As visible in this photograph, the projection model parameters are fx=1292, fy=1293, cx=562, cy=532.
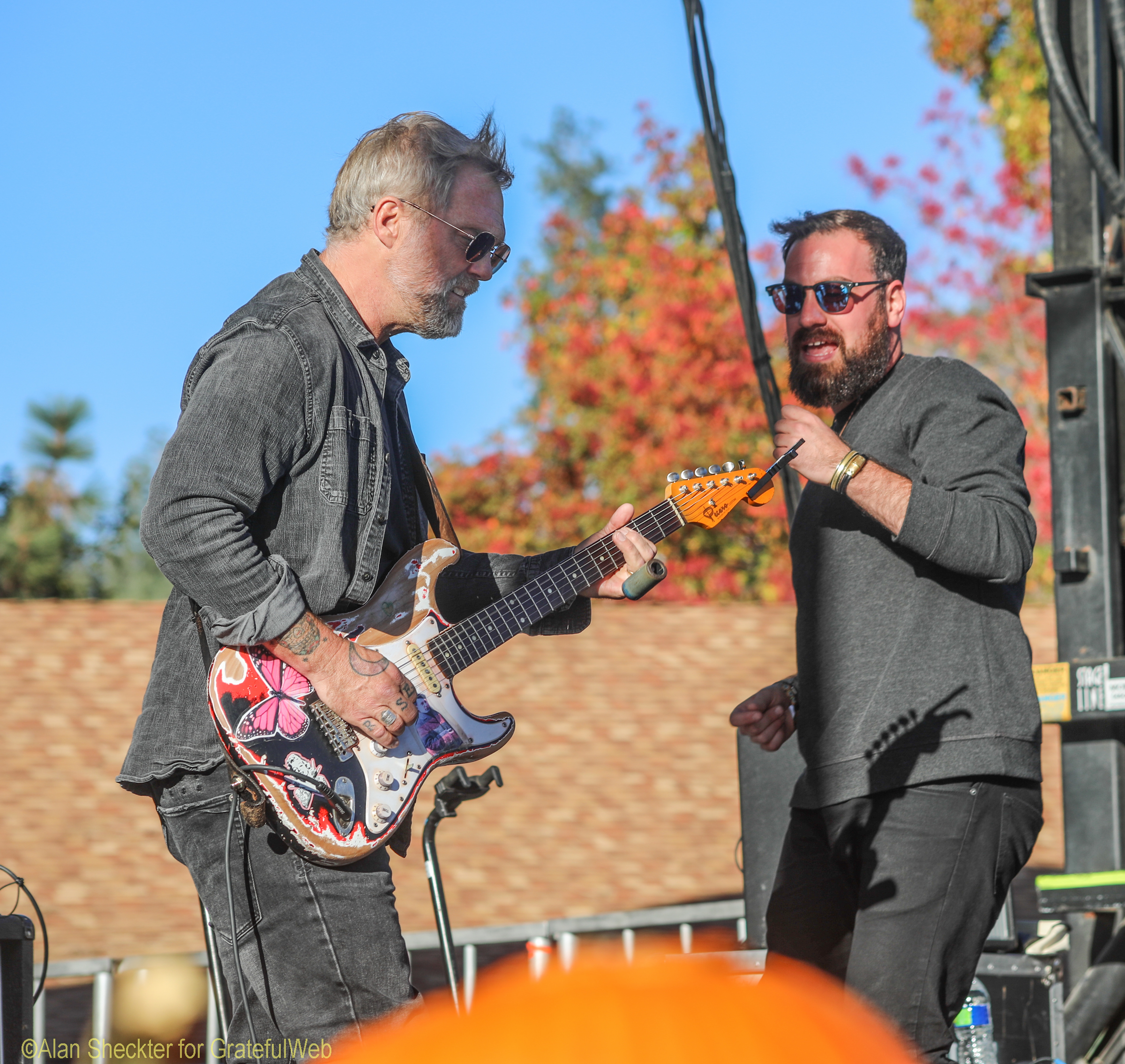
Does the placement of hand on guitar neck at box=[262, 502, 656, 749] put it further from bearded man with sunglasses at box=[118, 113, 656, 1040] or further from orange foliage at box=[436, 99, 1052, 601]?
orange foliage at box=[436, 99, 1052, 601]

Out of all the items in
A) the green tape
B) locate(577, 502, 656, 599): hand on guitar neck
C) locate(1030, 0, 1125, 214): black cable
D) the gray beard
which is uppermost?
locate(1030, 0, 1125, 214): black cable

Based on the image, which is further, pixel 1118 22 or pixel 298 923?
pixel 1118 22

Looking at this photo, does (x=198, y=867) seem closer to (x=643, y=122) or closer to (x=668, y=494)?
(x=668, y=494)

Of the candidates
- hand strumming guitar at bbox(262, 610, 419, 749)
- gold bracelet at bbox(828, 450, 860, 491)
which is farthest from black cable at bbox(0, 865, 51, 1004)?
gold bracelet at bbox(828, 450, 860, 491)

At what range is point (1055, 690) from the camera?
447cm

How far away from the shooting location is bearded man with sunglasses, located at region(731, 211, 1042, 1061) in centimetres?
274

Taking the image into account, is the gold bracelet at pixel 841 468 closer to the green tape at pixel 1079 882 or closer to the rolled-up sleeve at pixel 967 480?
the rolled-up sleeve at pixel 967 480

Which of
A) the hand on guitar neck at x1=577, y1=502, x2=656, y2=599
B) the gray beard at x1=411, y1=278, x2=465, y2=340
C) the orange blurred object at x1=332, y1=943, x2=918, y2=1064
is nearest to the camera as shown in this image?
the orange blurred object at x1=332, y1=943, x2=918, y2=1064

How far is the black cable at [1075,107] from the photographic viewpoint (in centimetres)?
412

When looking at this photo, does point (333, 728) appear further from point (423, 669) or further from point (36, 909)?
point (36, 909)

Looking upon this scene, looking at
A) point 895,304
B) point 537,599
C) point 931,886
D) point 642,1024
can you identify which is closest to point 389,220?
point 537,599

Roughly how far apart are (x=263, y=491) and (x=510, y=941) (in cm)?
368

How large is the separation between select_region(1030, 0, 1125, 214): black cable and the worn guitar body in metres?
2.77

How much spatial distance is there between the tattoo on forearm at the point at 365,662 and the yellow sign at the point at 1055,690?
2747mm
